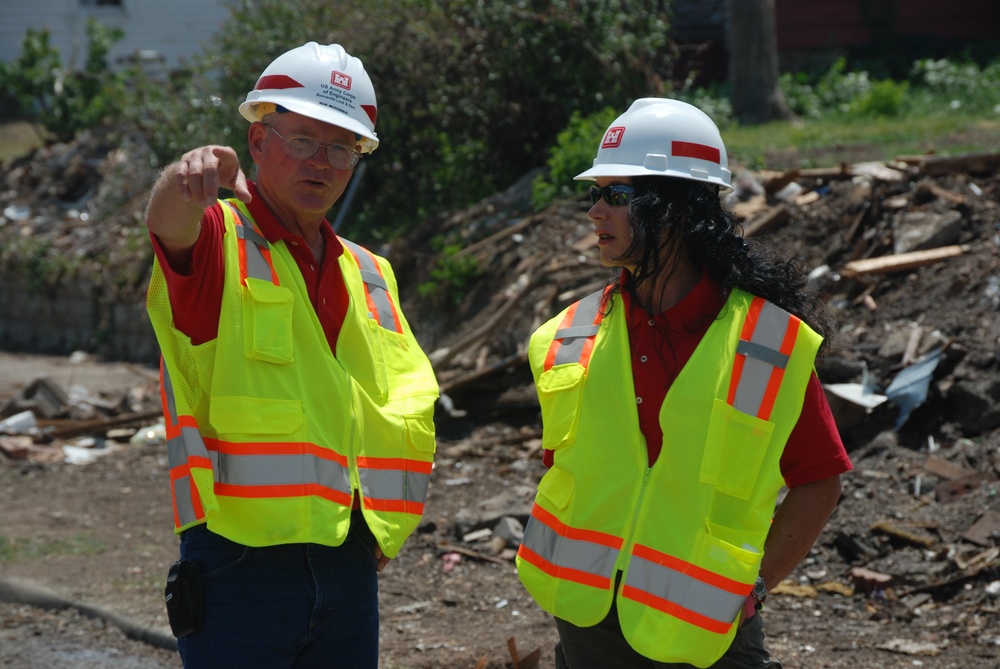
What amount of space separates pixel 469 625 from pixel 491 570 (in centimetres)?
69

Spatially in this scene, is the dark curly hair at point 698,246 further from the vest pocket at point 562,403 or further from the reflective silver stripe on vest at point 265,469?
the reflective silver stripe on vest at point 265,469

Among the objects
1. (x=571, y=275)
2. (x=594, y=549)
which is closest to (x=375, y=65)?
(x=571, y=275)

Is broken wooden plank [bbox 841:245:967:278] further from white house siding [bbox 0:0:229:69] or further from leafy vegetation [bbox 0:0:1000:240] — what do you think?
white house siding [bbox 0:0:229:69]

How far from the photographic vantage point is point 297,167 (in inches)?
113

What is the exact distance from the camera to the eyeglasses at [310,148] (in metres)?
2.86

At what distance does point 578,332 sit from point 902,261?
17.9 ft

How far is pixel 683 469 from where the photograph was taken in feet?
8.29

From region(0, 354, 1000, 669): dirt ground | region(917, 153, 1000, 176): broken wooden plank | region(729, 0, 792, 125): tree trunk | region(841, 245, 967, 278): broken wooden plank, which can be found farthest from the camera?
region(729, 0, 792, 125): tree trunk

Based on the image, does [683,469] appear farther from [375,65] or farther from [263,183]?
[375,65]

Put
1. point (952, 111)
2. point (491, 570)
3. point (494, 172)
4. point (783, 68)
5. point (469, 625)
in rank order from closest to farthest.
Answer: point (469, 625) < point (491, 570) < point (494, 172) < point (952, 111) < point (783, 68)

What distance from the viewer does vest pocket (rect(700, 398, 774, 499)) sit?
250 centimetres

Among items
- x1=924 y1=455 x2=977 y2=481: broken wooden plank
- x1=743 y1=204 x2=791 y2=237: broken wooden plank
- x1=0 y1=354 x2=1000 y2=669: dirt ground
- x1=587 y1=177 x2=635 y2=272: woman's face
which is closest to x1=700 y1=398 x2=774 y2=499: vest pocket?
x1=587 y1=177 x2=635 y2=272: woman's face

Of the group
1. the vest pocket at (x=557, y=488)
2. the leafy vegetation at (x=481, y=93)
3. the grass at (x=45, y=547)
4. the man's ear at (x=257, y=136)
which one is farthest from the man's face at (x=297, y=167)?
the leafy vegetation at (x=481, y=93)

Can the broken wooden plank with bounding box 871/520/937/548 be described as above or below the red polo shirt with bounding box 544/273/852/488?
below
